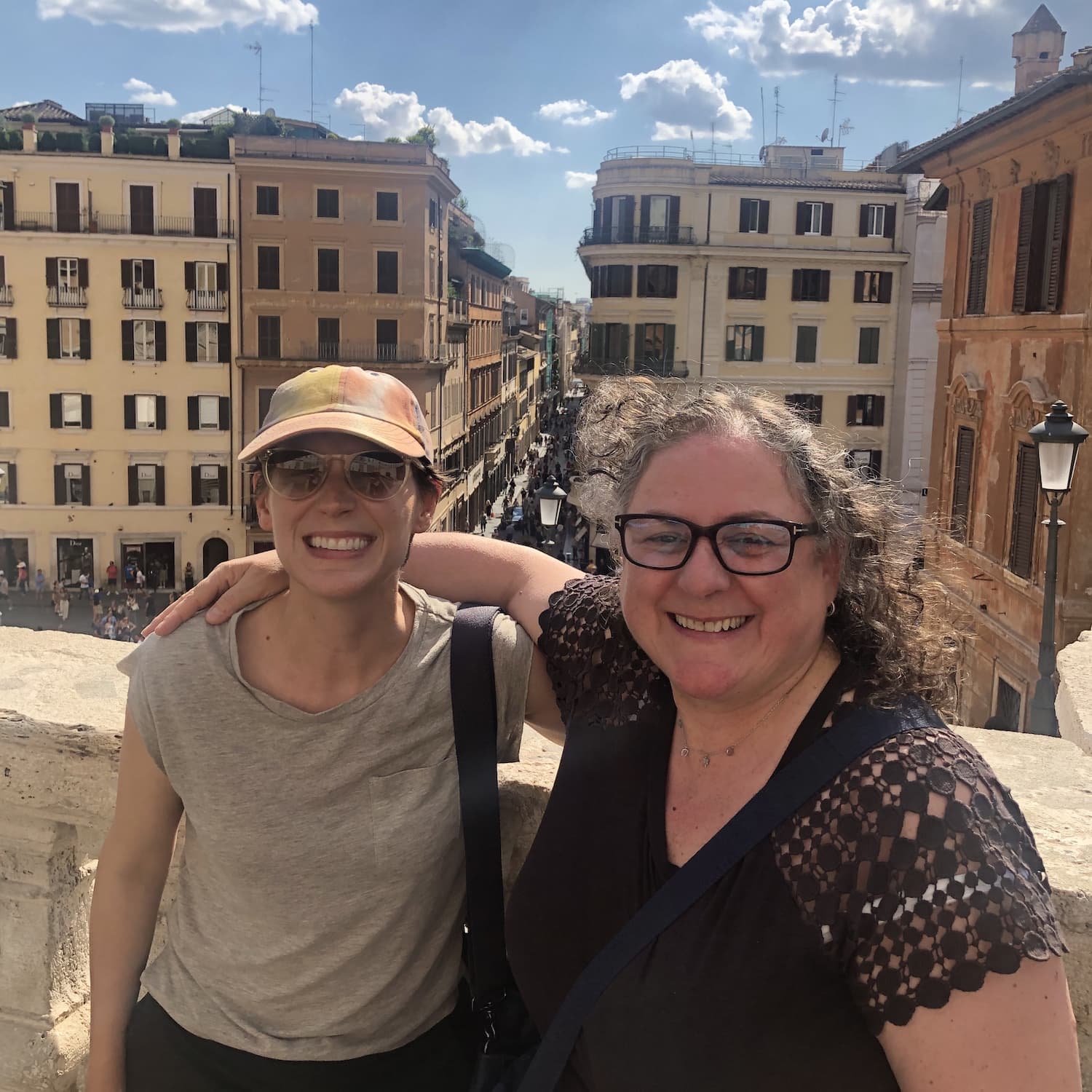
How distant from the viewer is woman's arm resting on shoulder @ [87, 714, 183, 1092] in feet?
6.62

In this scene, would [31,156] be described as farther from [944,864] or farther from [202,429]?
[944,864]

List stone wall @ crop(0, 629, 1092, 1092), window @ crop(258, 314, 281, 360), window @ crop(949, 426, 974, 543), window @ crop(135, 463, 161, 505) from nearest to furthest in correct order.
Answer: stone wall @ crop(0, 629, 1092, 1092), window @ crop(949, 426, 974, 543), window @ crop(135, 463, 161, 505), window @ crop(258, 314, 281, 360)

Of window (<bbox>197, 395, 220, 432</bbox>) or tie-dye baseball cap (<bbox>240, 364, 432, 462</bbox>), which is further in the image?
window (<bbox>197, 395, 220, 432</bbox>)

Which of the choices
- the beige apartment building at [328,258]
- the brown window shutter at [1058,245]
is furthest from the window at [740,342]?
the brown window shutter at [1058,245]

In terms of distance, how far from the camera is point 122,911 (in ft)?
6.75

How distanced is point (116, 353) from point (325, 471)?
33913 millimetres

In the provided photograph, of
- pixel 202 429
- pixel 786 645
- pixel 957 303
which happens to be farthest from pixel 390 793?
pixel 202 429

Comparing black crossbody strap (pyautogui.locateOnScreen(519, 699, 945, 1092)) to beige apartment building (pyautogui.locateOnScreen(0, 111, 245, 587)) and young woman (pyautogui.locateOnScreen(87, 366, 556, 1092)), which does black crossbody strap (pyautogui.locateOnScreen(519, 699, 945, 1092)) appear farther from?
beige apartment building (pyautogui.locateOnScreen(0, 111, 245, 587))

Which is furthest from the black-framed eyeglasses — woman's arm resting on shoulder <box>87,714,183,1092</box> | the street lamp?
the street lamp

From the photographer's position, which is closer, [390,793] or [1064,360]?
[390,793]

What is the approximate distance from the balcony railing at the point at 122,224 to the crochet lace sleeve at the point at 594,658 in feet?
111

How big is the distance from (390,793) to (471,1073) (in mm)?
567

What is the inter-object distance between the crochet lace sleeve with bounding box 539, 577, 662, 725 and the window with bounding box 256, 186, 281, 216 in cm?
3379

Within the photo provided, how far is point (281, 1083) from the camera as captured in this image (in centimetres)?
195
